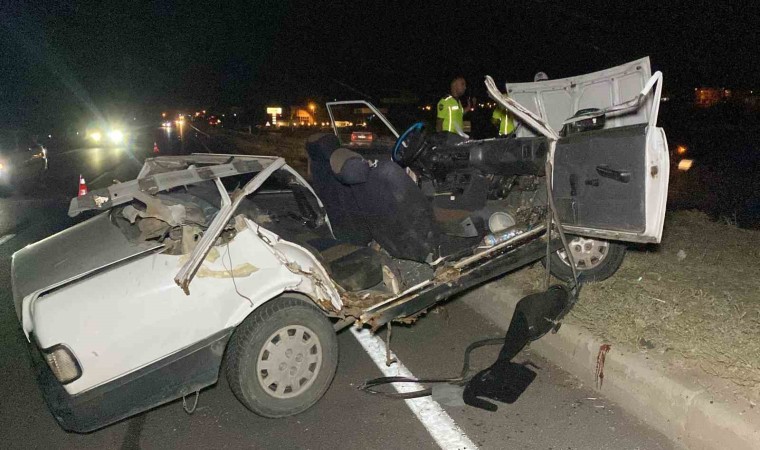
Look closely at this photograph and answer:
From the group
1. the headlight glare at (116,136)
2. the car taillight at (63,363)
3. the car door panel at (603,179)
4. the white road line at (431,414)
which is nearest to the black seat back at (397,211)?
the white road line at (431,414)

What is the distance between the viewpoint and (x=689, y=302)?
15.8 feet

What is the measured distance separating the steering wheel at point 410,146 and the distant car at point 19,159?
513 inches

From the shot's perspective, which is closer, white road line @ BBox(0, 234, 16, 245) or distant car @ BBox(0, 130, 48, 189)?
white road line @ BBox(0, 234, 16, 245)

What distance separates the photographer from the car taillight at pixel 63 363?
326 centimetres

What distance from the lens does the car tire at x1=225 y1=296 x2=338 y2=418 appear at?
3.70m

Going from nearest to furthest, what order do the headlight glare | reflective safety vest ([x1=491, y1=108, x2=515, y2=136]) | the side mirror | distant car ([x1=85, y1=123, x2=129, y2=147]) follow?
the side mirror → reflective safety vest ([x1=491, y1=108, x2=515, y2=136]) → the headlight glare → distant car ([x1=85, y1=123, x2=129, y2=147])

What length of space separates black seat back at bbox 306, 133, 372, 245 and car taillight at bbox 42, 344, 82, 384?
2418 mm

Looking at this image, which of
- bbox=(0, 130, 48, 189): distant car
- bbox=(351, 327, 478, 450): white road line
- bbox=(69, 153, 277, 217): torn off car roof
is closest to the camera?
bbox=(351, 327, 478, 450): white road line

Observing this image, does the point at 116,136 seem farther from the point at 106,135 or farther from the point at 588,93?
the point at 588,93

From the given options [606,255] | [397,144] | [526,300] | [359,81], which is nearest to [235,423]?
[526,300]

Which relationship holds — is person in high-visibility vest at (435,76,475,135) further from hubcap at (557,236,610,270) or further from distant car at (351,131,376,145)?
hubcap at (557,236,610,270)

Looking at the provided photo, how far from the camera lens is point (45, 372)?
3.49 meters

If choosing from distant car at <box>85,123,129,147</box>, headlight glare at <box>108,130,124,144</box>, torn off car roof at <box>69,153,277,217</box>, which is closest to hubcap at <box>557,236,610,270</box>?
torn off car roof at <box>69,153,277,217</box>

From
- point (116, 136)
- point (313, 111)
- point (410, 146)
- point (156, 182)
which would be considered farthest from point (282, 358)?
point (313, 111)
